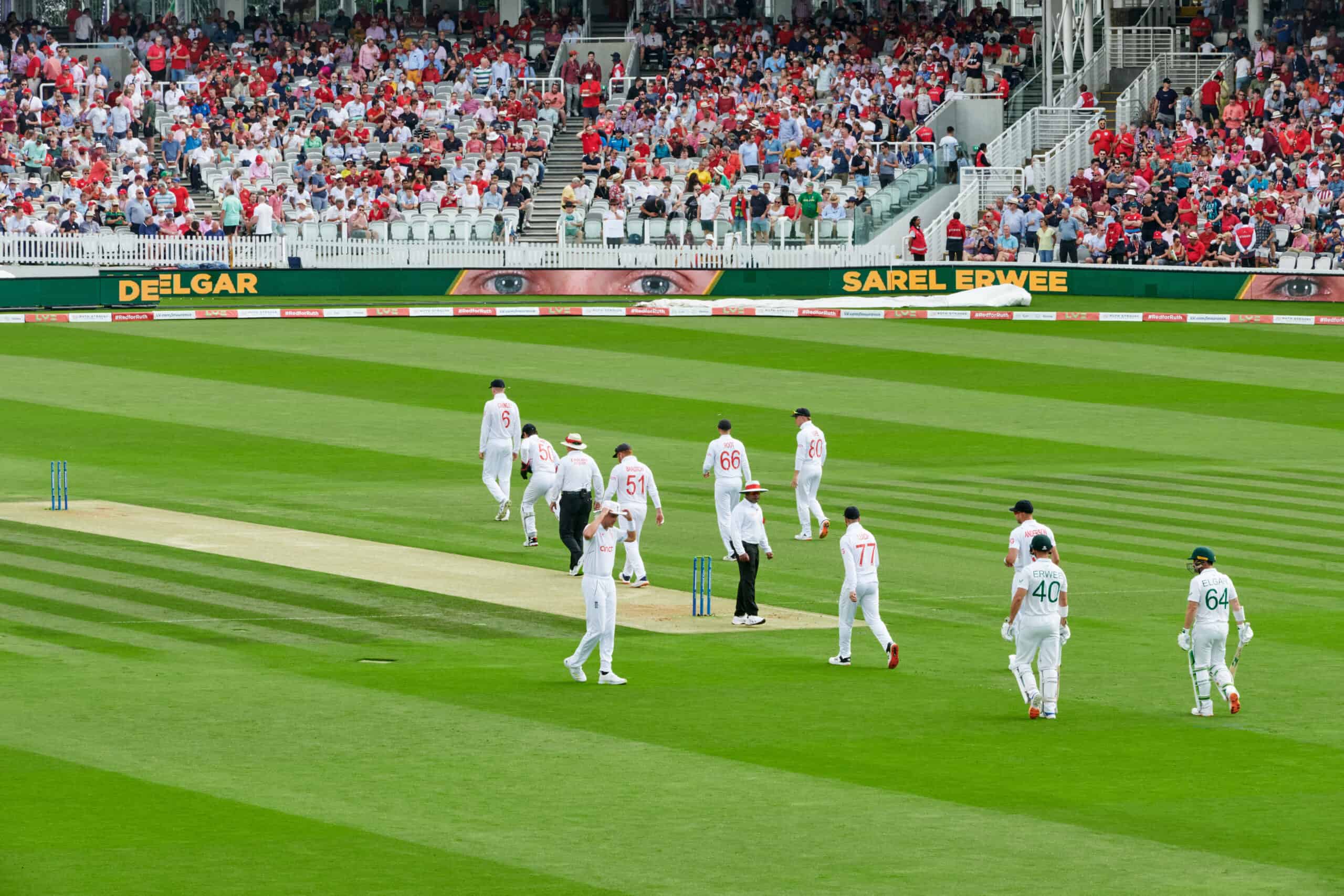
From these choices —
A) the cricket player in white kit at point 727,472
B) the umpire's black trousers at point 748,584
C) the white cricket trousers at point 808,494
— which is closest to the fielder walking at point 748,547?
the umpire's black trousers at point 748,584

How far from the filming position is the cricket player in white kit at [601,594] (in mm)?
18750

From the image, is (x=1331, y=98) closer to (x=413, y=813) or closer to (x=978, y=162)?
(x=978, y=162)

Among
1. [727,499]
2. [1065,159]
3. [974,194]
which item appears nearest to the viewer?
[727,499]

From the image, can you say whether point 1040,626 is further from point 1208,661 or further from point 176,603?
point 176,603

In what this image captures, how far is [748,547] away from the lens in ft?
70.8

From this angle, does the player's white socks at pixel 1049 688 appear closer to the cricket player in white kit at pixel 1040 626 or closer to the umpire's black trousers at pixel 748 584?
the cricket player in white kit at pixel 1040 626

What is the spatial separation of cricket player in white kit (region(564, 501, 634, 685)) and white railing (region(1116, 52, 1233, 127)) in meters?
40.0

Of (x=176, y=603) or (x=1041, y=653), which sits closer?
(x=1041, y=653)

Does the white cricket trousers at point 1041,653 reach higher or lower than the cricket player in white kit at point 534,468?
lower

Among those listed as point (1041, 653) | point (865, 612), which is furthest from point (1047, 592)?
point (865, 612)

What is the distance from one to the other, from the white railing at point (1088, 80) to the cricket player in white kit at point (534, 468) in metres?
34.8

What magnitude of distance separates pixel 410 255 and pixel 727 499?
2749 centimetres

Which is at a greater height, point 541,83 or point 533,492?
point 541,83

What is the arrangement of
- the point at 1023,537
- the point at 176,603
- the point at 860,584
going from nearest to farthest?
1. the point at 1023,537
2. the point at 860,584
3. the point at 176,603
